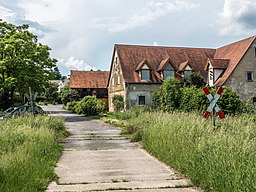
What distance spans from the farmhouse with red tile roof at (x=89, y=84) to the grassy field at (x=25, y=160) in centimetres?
4530

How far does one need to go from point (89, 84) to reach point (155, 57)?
2347 centimetres

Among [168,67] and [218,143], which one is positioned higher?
[168,67]

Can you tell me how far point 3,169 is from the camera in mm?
7668

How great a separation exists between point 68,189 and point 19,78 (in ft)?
83.8

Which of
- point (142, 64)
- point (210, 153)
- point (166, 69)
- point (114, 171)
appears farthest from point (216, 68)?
point (210, 153)

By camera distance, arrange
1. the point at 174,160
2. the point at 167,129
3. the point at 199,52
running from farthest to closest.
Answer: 1. the point at 199,52
2. the point at 167,129
3. the point at 174,160

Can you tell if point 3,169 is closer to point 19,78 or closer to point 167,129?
point 167,129

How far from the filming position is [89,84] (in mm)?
60688

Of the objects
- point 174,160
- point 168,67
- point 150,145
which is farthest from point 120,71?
point 174,160

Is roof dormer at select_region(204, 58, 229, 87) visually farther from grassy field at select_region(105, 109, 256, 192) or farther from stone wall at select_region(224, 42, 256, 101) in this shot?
grassy field at select_region(105, 109, 256, 192)

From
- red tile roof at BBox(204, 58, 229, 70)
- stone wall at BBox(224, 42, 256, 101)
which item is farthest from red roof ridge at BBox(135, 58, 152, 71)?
stone wall at BBox(224, 42, 256, 101)

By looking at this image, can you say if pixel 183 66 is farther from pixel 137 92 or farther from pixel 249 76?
pixel 249 76

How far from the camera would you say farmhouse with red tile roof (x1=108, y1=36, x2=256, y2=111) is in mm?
35156

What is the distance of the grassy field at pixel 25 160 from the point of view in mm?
7245
